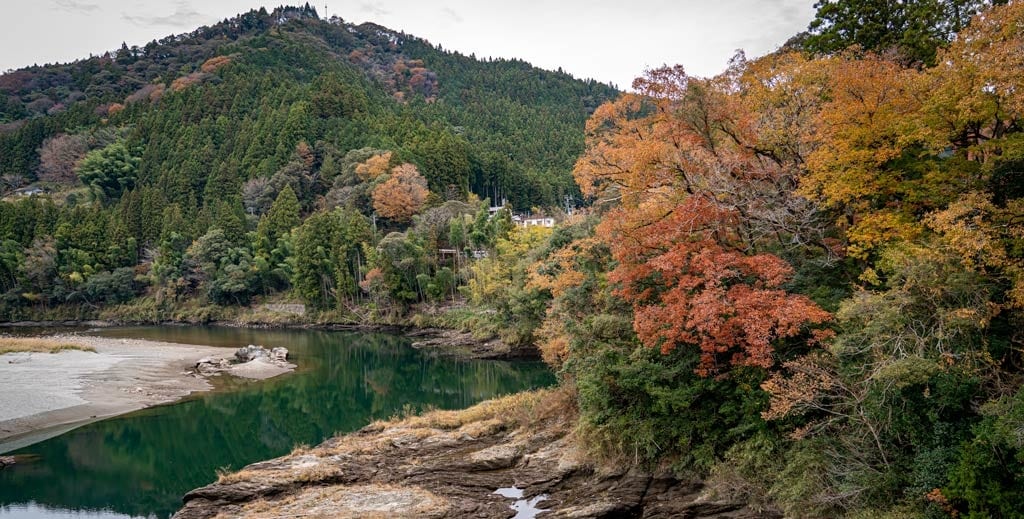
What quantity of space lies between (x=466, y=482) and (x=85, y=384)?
2844 centimetres

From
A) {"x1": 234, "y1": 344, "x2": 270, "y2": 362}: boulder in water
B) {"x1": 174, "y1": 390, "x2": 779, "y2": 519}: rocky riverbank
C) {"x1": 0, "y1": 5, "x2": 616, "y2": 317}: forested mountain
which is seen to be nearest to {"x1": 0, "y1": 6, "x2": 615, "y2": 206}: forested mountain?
{"x1": 0, "y1": 5, "x2": 616, "y2": 317}: forested mountain

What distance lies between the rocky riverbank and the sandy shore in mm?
15240

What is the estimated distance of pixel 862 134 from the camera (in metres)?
14.3

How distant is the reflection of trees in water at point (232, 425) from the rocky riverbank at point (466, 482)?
18.5ft

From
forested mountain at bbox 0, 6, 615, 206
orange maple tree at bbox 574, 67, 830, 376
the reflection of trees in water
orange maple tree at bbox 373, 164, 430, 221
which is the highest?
forested mountain at bbox 0, 6, 615, 206

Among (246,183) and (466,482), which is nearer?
(466,482)

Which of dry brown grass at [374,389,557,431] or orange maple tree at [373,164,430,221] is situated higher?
orange maple tree at [373,164,430,221]

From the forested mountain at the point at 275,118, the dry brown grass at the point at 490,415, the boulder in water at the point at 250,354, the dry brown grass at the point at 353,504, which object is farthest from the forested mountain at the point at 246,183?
the dry brown grass at the point at 353,504

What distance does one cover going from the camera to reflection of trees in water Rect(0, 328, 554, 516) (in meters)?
21.4

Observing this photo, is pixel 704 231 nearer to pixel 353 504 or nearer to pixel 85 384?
pixel 353 504

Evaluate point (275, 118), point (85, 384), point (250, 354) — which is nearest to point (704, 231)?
point (85, 384)

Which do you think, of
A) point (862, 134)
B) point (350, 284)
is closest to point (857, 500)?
point (862, 134)

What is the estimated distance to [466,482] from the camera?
1695 centimetres

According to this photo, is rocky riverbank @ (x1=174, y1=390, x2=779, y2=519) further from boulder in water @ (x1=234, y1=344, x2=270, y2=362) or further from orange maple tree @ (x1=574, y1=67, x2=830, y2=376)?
boulder in water @ (x1=234, y1=344, x2=270, y2=362)
